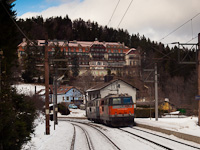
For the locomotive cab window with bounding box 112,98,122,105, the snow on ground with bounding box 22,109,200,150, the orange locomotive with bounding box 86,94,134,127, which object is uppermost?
the locomotive cab window with bounding box 112,98,122,105

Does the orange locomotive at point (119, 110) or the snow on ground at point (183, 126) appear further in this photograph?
the orange locomotive at point (119, 110)

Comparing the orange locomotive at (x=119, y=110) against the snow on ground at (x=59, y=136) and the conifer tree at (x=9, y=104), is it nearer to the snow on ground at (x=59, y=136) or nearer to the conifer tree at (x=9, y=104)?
the snow on ground at (x=59, y=136)

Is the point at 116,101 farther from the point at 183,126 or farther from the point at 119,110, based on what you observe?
the point at 183,126

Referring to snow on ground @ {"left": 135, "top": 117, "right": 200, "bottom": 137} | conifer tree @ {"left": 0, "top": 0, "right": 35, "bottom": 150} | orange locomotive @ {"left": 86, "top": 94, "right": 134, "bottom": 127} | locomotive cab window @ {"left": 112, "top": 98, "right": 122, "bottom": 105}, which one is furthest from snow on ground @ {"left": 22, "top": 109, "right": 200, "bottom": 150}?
locomotive cab window @ {"left": 112, "top": 98, "right": 122, "bottom": 105}

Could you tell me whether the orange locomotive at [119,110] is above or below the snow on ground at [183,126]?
above

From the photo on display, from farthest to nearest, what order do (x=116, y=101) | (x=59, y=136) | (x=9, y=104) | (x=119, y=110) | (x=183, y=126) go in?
(x=116, y=101), (x=119, y=110), (x=183, y=126), (x=59, y=136), (x=9, y=104)

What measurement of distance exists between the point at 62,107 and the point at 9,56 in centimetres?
5466

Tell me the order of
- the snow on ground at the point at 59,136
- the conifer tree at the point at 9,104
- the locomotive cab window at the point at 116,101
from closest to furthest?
the conifer tree at the point at 9,104, the snow on ground at the point at 59,136, the locomotive cab window at the point at 116,101

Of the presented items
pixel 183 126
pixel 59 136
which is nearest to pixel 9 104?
pixel 59 136

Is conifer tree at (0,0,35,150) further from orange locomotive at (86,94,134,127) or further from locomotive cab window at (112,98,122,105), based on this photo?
locomotive cab window at (112,98,122,105)

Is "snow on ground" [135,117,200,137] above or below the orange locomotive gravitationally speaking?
below

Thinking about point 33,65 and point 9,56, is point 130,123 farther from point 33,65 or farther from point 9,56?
point 33,65

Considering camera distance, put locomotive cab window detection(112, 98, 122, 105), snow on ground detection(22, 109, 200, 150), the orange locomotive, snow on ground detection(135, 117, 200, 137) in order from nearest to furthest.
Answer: snow on ground detection(22, 109, 200, 150) < snow on ground detection(135, 117, 200, 137) < the orange locomotive < locomotive cab window detection(112, 98, 122, 105)

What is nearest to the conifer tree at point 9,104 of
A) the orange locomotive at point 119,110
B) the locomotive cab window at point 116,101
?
the orange locomotive at point 119,110
